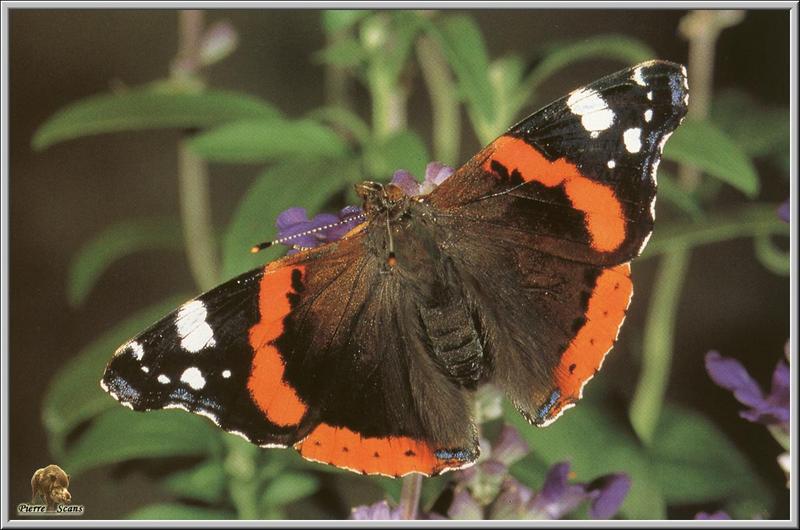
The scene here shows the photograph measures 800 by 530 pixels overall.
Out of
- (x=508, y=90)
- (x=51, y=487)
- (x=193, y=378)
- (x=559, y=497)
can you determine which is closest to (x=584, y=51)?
(x=508, y=90)

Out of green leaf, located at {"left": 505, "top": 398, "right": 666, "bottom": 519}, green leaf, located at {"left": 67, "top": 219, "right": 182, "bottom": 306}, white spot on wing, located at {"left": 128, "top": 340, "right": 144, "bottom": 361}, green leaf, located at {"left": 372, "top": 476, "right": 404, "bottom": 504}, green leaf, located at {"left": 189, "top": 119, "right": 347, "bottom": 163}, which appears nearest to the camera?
white spot on wing, located at {"left": 128, "top": 340, "right": 144, "bottom": 361}

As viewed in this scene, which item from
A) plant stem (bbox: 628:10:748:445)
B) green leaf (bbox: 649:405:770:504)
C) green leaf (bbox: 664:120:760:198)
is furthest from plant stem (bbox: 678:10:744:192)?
green leaf (bbox: 649:405:770:504)

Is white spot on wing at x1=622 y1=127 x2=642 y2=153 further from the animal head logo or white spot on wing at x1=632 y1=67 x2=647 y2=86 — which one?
the animal head logo

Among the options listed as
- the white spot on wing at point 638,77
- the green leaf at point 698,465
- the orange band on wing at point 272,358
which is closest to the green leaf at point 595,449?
the green leaf at point 698,465

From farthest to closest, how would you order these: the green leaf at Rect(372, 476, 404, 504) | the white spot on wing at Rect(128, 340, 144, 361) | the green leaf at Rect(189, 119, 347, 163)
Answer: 1. the green leaf at Rect(189, 119, 347, 163)
2. the green leaf at Rect(372, 476, 404, 504)
3. the white spot on wing at Rect(128, 340, 144, 361)

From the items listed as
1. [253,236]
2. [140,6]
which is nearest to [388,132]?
[253,236]

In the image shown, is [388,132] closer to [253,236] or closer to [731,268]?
[253,236]
